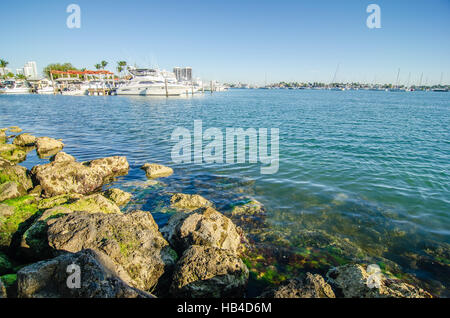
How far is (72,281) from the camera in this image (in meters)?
3.41

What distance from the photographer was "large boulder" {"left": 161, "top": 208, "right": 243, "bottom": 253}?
5.82m

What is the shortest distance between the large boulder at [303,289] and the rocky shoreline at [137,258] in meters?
0.02

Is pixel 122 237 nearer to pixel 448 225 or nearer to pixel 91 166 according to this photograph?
pixel 91 166

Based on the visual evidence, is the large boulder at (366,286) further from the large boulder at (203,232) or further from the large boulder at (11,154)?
the large boulder at (11,154)

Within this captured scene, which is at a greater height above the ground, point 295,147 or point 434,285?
point 295,147

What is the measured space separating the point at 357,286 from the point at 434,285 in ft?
8.17

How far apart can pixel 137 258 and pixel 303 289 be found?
11.3ft

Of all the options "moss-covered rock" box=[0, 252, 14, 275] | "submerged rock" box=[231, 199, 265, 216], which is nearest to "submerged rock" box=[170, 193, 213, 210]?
"submerged rock" box=[231, 199, 265, 216]

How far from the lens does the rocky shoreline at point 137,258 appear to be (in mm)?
3504

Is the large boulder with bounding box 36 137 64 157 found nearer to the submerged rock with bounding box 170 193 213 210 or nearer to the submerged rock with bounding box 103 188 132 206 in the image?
the submerged rock with bounding box 103 188 132 206

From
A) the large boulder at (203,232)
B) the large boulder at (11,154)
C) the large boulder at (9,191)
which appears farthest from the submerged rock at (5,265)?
the large boulder at (11,154)

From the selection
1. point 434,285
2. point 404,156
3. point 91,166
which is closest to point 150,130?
point 91,166

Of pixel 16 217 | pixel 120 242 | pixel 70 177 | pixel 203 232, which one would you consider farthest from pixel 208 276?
pixel 70 177
